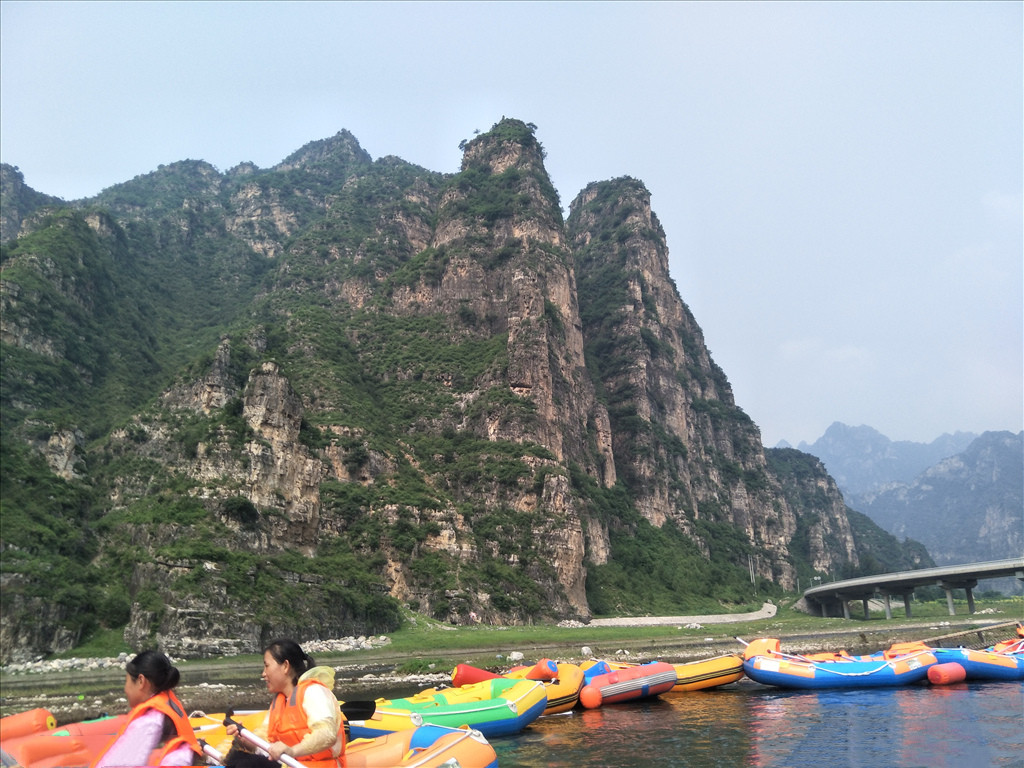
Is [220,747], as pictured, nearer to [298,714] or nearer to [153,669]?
[298,714]

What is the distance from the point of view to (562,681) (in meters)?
20.0

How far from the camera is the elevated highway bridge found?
55.7 meters

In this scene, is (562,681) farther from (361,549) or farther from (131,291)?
(131,291)

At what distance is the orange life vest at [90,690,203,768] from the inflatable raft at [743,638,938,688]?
2135 centimetres

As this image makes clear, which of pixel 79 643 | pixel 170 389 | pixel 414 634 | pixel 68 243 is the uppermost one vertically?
pixel 68 243

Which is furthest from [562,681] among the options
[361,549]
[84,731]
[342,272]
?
[342,272]

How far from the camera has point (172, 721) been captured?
6.48m

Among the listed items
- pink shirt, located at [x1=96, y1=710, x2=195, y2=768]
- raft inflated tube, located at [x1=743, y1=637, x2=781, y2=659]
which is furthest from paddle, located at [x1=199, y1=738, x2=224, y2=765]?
raft inflated tube, located at [x1=743, y1=637, x2=781, y2=659]

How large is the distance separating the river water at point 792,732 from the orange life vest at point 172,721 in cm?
925

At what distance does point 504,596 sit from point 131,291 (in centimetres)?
6534

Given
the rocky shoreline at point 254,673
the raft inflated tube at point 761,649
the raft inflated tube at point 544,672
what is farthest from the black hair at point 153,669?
the raft inflated tube at point 761,649

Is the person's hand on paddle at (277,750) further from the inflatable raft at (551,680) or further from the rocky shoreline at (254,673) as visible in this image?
the inflatable raft at (551,680)

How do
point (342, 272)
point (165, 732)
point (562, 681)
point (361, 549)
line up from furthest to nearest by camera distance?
point (342, 272), point (361, 549), point (562, 681), point (165, 732)

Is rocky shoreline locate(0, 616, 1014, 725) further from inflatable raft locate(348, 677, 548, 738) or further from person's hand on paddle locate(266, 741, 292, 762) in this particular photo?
person's hand on paddle locate(266, 741, 292, 762)
